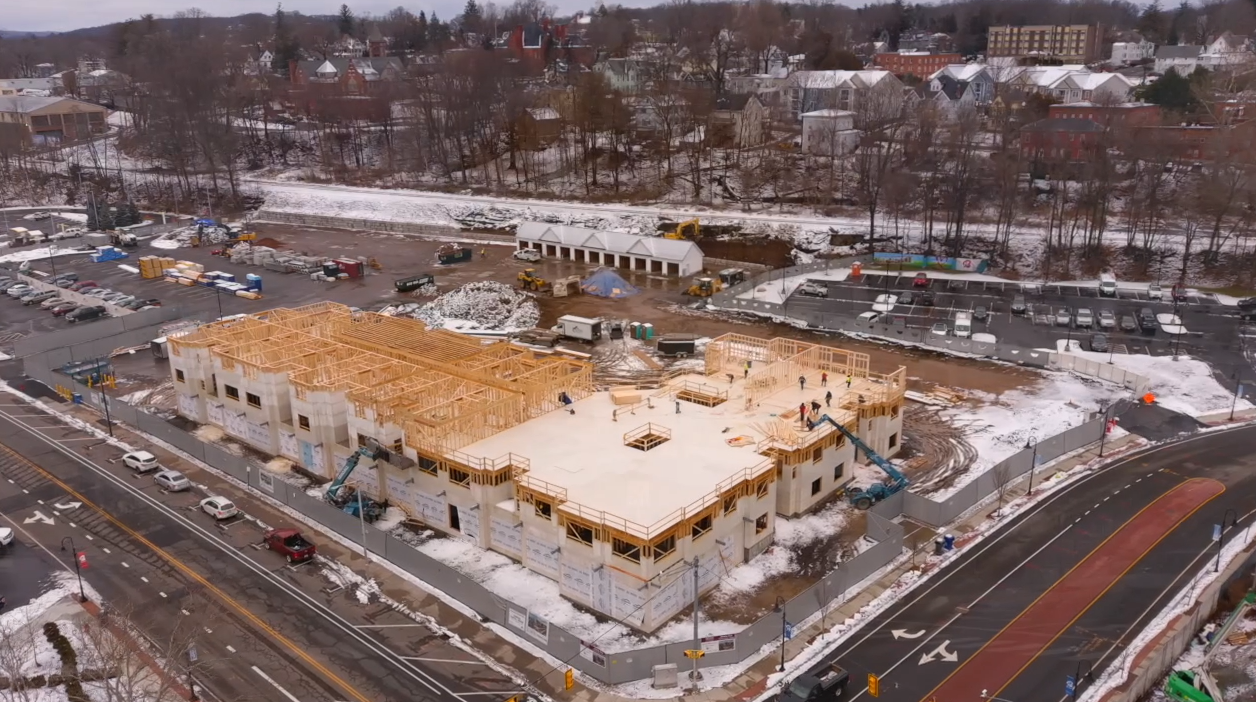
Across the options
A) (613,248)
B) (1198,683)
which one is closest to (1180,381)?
(1198,683)

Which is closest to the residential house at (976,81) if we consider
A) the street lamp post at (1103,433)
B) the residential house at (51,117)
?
the street lamp post at (1103,433)

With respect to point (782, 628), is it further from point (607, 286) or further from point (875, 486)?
point (607, 286)

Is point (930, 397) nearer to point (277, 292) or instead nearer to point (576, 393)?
point (576, 393)

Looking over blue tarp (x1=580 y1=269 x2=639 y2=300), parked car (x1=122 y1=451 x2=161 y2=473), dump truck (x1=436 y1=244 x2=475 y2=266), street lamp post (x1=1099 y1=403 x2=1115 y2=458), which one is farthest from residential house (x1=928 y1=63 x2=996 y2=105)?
parked car (x1=122 y1=451 x2=161 y2=473)

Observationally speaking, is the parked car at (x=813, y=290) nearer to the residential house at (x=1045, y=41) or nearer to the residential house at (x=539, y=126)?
the residential house at (x=539, y=126)

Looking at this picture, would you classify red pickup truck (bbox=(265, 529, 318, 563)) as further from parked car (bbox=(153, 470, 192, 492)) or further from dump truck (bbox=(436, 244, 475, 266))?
dump truck (bbox=(436, 244, 475, 266))

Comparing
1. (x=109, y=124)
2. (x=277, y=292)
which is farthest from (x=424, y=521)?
(x=109, y=124)
